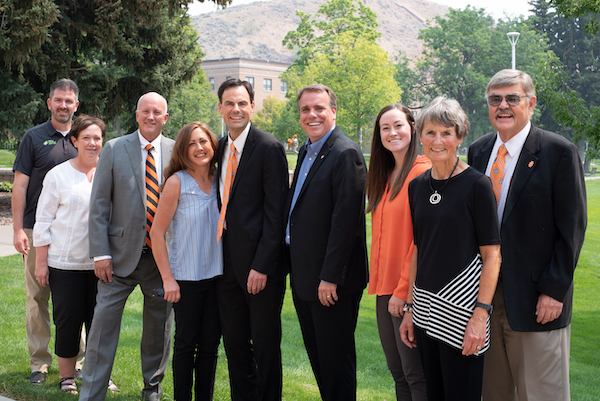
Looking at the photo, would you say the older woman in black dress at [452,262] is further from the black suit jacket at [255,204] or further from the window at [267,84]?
the window at [267,84]

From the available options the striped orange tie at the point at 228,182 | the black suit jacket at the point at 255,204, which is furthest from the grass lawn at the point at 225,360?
the striped orange tie at the point at 228,182

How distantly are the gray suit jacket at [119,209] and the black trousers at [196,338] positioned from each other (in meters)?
0.57

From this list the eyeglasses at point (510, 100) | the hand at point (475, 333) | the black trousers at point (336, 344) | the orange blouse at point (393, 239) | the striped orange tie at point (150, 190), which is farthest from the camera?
the striped orange tie at point (150, 190)

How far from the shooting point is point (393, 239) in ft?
11.3

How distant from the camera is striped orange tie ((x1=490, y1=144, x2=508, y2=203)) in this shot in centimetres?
323

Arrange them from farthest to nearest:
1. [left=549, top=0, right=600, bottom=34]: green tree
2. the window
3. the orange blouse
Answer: the window < [left=549, top=0, right=600, bottom=34]: green tree < the orange blouse

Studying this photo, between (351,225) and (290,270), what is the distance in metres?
0.63

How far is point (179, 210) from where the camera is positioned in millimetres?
3947

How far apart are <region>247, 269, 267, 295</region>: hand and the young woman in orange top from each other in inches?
30.5

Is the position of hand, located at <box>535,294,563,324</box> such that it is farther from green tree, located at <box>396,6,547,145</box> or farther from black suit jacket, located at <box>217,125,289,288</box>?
green tree, located at <box>396,6,547,145</box>

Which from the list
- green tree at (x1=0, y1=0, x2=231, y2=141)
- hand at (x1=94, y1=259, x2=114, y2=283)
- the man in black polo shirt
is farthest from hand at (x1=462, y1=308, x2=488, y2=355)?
green tree at (x1=0, y1=0, x2=231, y2=141)

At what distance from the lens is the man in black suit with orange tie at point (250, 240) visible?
152 inches

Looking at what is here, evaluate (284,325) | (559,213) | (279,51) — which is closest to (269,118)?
(284,325)

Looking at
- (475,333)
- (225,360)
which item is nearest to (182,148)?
(475,333)
